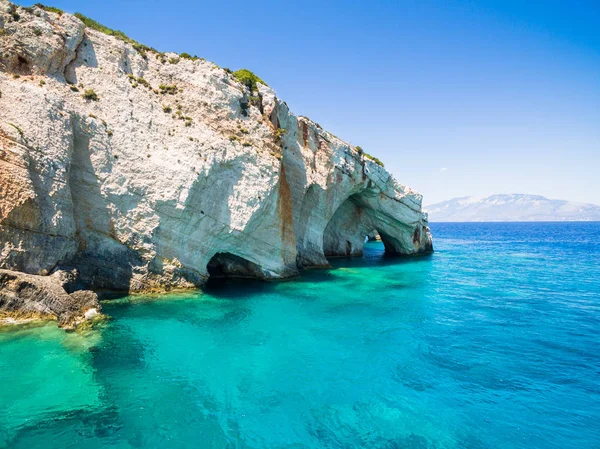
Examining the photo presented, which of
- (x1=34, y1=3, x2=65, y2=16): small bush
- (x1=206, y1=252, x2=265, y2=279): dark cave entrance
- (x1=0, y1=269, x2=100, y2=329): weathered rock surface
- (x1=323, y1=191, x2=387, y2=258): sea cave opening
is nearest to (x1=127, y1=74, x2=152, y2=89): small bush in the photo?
(x1=34, y1=3, x2=65, y2=16): small bush

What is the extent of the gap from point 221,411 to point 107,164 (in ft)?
56.8

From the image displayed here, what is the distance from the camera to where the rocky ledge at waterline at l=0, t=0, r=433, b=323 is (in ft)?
57.1

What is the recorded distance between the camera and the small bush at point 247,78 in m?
29.8

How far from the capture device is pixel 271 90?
31.1 metres

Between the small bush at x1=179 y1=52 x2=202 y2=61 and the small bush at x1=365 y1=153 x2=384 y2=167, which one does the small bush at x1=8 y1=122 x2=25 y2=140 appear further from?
the small bush at x1=365 y1=153 x2=384 y2=167

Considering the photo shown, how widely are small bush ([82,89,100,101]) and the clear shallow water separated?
1303 centimetres

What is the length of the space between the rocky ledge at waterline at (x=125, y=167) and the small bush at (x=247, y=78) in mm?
186

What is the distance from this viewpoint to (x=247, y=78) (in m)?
30.1

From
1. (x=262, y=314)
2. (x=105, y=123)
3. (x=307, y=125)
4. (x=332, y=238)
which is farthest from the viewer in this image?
(x=332, y=238)

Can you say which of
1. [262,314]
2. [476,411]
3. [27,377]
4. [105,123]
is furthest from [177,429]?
[105,123]

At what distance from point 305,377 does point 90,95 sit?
2139cm

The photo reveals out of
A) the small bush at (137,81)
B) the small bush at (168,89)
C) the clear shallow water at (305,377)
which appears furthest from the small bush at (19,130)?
the small bush at (168,89)

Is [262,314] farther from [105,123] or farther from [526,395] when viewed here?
[105,123]

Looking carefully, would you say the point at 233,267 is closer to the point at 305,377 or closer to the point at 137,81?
the point at 137,81
